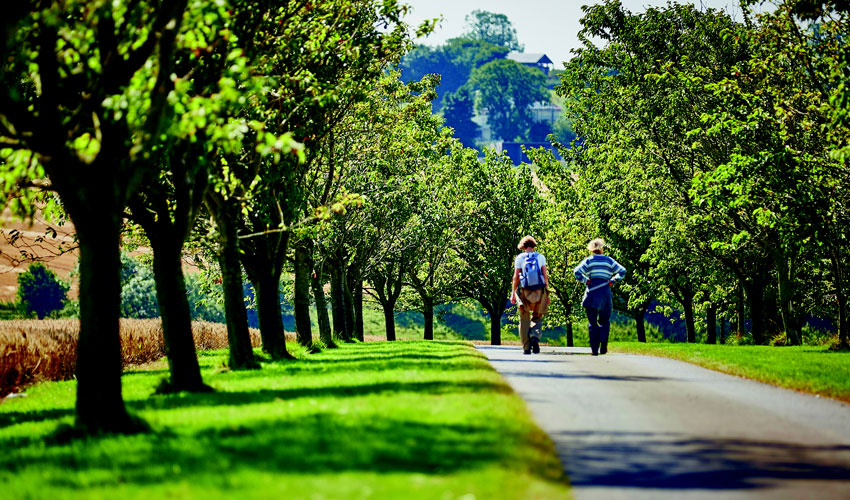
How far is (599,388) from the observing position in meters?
12.8

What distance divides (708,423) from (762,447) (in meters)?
1.36

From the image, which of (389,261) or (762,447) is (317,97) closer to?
(762,447)

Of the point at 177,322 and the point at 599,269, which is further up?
the point at 599,269

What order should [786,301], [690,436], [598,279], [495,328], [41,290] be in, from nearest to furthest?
1. [690,436]
2. [598,279]
3. [786,301]
4. [495,328]
5. [41,290]

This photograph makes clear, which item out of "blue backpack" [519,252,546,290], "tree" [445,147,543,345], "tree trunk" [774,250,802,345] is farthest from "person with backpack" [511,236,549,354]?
"tree" [445,147,543,345]

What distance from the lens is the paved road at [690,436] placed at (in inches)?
265

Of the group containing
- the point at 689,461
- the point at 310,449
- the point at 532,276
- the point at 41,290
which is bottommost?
the point at 689,461

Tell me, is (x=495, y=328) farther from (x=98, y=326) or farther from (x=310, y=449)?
(x=310, y=449)

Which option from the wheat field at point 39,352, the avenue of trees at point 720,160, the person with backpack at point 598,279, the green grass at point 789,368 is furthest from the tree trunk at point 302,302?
the avenue of trees at point 720,160

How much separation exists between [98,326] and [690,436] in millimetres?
6530

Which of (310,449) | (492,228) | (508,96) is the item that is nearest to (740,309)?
(492,228)

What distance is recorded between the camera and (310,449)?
7.80 metres

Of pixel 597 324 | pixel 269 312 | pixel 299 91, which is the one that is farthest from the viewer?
pixel 269 312

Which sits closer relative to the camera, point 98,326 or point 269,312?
point 98,326
